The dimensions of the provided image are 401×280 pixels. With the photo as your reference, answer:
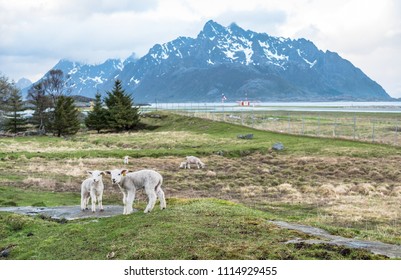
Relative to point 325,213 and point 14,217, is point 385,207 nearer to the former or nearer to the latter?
point 325,213

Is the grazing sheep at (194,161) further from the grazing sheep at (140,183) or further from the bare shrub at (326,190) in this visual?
the grazing sheep at (140,183)

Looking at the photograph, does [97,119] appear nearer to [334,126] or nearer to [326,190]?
[334,126]

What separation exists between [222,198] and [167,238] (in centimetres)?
1625

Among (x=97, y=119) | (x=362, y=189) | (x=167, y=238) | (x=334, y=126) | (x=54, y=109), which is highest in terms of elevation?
(x=54, y=109)

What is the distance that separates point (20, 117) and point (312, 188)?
253 ft

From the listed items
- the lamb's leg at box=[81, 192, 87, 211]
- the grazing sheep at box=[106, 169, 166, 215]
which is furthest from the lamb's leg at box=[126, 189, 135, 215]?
the lamb's leg at box=[81, 192, 87, 211]

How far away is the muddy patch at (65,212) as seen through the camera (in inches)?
718

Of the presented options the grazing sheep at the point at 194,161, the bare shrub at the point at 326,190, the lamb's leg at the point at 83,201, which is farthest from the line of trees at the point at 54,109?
the lamb's leg at the point at 83,201

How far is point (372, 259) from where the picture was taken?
407 inches

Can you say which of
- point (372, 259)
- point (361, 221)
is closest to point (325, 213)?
point (361, 221)

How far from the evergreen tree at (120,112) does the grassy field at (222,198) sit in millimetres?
23344

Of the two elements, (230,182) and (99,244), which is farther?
(230,182)

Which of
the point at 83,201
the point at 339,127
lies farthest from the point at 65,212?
the point at 339,127

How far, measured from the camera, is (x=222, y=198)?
27.9 metres
